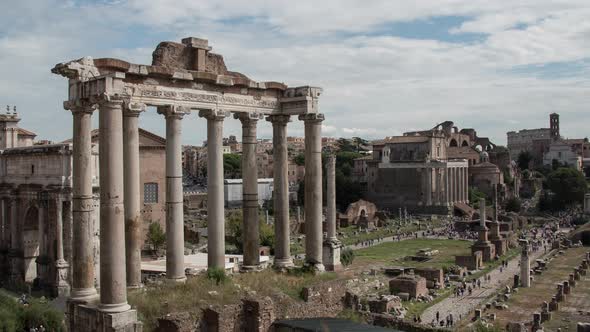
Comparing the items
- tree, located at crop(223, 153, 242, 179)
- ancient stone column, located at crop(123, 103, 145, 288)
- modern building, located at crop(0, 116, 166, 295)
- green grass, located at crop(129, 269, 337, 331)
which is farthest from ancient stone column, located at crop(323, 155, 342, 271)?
tree, located at crop(223, 153, 242, 179)

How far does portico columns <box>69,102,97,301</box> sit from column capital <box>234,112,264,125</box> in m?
4.19

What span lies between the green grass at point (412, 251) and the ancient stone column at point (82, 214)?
30.5 meters

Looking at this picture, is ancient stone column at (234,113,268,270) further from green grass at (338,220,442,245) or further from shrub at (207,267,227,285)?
green grass at (338,220,442,245)

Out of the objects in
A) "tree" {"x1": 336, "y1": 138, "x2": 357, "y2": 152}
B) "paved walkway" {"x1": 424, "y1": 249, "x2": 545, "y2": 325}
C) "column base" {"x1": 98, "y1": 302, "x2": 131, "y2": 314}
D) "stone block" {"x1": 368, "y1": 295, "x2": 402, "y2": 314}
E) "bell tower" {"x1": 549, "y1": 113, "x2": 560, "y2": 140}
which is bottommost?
"paved walkway" {"x1": 424, "y1": 249, "x2": 545, "y2": 325}

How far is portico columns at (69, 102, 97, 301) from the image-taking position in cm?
1133

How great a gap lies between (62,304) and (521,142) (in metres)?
167

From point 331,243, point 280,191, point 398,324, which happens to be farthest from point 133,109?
point 331,243

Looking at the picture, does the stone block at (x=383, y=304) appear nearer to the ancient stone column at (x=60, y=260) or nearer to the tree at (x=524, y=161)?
the ancient stone column at (x=60, y=260)

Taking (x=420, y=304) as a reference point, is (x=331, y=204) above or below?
above

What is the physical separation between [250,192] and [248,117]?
1.80 meters

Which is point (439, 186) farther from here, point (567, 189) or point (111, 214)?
point (111, 214)

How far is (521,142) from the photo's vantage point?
175 metres

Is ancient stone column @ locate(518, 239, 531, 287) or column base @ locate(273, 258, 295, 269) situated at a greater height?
column base @ locate(273, 258, 295, 269)

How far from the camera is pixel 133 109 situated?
484 inches
